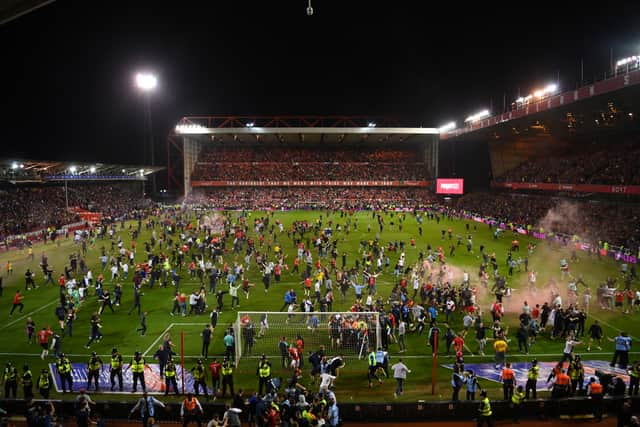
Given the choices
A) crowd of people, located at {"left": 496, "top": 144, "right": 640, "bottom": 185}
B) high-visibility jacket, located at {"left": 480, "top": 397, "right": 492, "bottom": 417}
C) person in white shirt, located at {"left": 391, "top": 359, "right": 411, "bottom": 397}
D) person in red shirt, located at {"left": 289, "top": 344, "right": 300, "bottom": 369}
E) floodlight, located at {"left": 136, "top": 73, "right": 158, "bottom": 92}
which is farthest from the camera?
floodlight, located at {"left": 136, "top": 73, "right": 158, "bottom": 92}

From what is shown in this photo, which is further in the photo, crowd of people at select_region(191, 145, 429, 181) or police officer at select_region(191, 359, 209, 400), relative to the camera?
crowd of people at select_region(191, 145, 429, 181)

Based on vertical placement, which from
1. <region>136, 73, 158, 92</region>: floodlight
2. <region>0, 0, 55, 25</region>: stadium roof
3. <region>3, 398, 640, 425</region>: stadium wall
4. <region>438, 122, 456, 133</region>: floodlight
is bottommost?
<region>3, 398, 640, 425</region>: stadium wall

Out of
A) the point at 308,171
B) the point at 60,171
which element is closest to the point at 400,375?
the point at 60,171

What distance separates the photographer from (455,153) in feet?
219

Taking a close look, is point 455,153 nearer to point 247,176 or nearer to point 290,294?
point 247,176

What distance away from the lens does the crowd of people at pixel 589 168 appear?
1400 inches

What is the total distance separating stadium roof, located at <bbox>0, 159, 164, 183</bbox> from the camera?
129 ft

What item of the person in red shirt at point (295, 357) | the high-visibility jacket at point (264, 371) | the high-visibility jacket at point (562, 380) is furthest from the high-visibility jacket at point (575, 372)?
the high-visibility jacket at point (264, 371)

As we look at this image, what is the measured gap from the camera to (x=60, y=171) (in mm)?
48750

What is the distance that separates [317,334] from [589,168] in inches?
1444

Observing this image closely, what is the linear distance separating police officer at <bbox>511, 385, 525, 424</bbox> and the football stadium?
0.06 m

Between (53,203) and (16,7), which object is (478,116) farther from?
(16,7)

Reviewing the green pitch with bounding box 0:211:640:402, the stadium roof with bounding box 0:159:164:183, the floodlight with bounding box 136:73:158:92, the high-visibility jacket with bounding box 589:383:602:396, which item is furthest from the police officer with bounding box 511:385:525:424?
the floodlight with bounding box 136:73:158:92

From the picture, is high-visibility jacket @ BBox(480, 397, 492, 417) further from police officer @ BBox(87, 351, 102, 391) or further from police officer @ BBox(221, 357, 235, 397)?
police officer @ BBox(87, 351, 102, 391)
